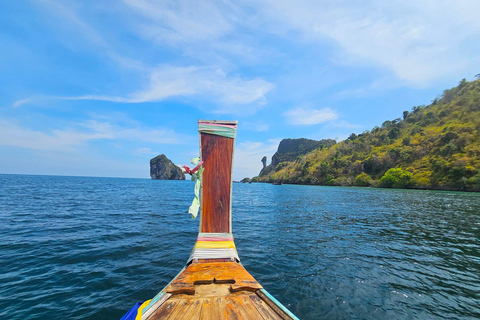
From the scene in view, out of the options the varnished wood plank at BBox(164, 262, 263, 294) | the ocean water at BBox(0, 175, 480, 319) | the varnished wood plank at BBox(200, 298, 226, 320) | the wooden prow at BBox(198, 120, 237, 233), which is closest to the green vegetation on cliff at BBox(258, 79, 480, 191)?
the ocean water at BBox(0, 175, 480, 319)

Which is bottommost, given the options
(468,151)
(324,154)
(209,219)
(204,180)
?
(209,219)

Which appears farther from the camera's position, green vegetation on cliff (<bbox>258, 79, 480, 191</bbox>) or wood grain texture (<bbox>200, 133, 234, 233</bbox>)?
green vegetation on cliff (<bbox>258, 79, 480, 191</bbox>)

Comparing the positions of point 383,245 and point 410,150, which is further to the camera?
point 410,150

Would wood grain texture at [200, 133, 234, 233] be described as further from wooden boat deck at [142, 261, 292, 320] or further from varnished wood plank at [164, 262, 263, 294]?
wooden boat deck at [142, 261, 292, 320]

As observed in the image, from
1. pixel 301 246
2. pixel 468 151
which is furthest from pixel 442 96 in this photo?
pixel 301 246

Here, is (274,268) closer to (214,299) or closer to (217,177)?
(217,177)

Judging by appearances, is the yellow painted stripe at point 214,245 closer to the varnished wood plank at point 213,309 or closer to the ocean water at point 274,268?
the ocean water at point 274,268

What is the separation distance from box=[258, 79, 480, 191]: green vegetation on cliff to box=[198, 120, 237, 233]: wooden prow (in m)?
82.3

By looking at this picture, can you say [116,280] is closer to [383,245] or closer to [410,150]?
[383,245]

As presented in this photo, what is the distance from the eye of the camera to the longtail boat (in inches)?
142

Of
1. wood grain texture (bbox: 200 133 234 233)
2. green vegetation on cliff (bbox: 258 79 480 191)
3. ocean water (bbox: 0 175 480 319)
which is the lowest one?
ocean water (bbox: 0 175 480 319)

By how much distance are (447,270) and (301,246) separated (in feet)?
21.2

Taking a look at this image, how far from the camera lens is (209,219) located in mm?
7504

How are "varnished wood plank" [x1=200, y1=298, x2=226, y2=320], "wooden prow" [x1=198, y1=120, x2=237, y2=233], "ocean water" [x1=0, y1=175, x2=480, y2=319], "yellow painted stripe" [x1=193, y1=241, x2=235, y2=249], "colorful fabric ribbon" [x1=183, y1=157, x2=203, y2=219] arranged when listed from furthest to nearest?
1. "wooden prow" [x1=198, y1=120, x2=237, y2=233]
2. "colorful fabric ribbon" [x1=183, y1=157, x2=203, y2=219]
3. "yellow painted stripe" [x1=193, y1=241, x2=235, y2=249]
4. "ocean water" [x1=0, y1=175, x2=480, y2=319]
5. "varnished wood plank" [x1=200, y1=298, x2=226, y2=320]
